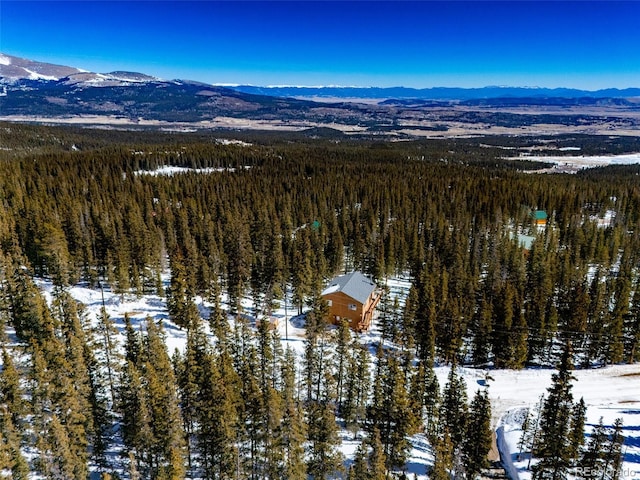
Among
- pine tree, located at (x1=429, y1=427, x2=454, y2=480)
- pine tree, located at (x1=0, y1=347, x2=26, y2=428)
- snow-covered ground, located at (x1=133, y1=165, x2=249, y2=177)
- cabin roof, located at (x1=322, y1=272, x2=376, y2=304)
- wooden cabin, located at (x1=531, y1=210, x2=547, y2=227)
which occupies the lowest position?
pine tree, located at (x1=429, y1=427, x2=454, y2=480)

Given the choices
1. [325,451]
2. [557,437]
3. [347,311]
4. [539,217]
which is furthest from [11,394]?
[539,217]

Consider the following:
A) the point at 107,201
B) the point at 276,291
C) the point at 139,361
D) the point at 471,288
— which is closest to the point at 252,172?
the point at 107,201

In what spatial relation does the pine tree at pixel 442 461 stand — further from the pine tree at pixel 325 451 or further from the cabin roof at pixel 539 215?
the cabin roof at pixel 539 215

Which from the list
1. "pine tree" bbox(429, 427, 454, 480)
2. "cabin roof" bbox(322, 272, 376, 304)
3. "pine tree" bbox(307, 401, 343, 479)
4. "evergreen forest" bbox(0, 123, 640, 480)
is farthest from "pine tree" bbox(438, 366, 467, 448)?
"cabin roof" bbox(322, 272, 376, 304)

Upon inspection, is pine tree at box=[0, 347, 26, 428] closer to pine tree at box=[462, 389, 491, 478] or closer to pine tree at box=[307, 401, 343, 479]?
pine tree at box=[307, 401, 343, 479]

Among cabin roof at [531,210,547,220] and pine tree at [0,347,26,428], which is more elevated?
cabin roof at [531,210,547,220]

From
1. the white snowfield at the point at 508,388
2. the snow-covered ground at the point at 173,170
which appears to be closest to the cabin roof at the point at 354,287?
the white snowfield at the point at 508,388

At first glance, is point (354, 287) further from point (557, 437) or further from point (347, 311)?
point (557, 437)
